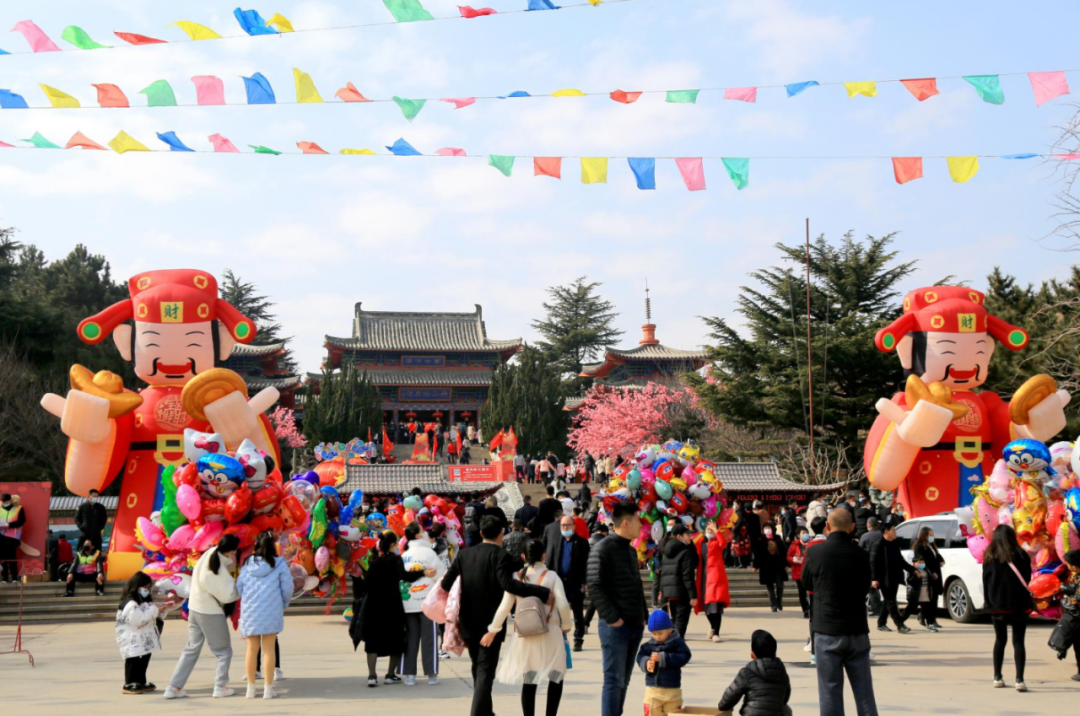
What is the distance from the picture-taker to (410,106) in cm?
1025

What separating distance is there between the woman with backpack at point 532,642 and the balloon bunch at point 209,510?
3471 millimetres

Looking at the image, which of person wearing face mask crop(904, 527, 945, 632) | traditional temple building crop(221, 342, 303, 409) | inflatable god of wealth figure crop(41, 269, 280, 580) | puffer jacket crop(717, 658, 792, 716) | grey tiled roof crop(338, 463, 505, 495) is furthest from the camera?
traditional temple building crop(221, 342, 303, 409)

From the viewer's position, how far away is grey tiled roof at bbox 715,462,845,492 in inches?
1016

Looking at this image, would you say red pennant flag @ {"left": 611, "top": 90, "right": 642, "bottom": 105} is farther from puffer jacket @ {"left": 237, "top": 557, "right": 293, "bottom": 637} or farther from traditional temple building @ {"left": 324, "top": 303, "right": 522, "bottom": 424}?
traditional temple building @ {"left": 324, "top": 303, "right": 522, "bottom": 424}

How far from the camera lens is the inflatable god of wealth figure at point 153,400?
53.3 ft

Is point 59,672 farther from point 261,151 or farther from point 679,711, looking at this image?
point 679,711

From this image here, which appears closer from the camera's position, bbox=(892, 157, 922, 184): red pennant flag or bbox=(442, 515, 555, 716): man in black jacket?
bbox=(442, 515, 555, 716): man in black jacket

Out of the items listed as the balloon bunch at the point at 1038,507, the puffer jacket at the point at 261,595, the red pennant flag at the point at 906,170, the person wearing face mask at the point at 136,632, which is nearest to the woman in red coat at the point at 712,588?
the balloon bunch at the point at 1038,507

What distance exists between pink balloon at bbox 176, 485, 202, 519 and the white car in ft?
25.5

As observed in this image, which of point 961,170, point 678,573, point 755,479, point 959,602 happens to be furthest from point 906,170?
point 755,479

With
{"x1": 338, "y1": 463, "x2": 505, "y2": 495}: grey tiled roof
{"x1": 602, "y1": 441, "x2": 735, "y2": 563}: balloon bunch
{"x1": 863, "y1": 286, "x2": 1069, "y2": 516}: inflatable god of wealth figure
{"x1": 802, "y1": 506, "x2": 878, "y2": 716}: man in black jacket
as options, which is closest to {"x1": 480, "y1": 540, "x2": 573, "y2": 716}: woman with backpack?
{"x1": 802, "y1": 506, "x2": 878, "y2": 716}: man in black jacket

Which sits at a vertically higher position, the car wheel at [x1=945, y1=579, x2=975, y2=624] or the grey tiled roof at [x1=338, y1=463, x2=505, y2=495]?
the grey tiled roof at [x1=338, y1=463, x2=505, y2=495]

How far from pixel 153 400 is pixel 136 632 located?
342 inches

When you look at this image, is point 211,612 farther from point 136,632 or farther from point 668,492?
point 668,492
